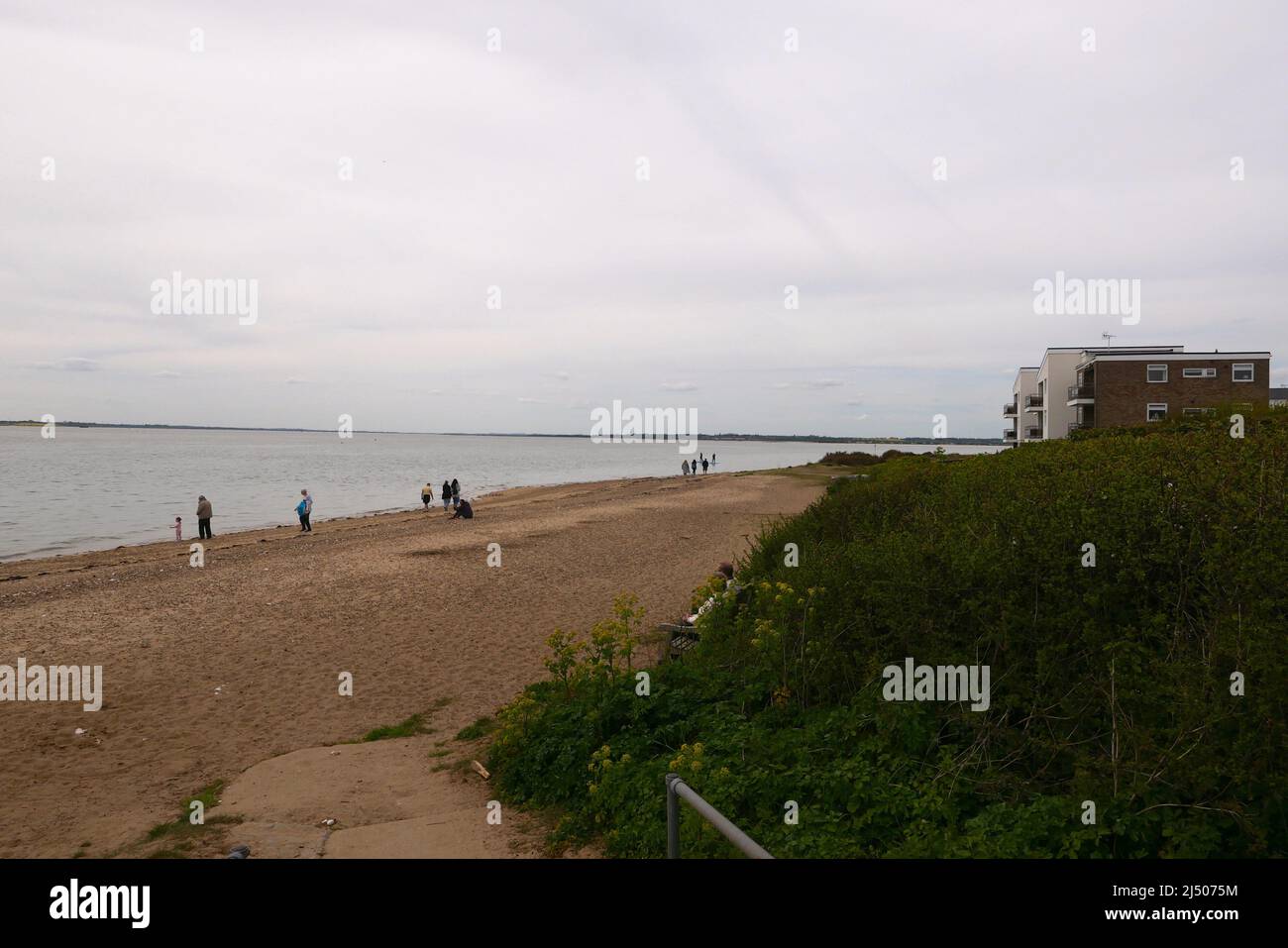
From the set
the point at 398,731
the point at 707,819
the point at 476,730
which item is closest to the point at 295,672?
the point at 398,731

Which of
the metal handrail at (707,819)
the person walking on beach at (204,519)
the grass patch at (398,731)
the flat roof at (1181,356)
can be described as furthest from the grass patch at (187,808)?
the flat roof at (1181,356)

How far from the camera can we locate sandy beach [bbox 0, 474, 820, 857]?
7453mm

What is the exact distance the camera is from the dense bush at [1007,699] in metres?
4.96

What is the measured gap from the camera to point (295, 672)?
12.8m

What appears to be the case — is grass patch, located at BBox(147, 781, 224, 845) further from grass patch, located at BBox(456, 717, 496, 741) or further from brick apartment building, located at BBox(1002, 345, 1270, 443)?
brick apartment building, located at BBox(1002, 345, 1270, 443)

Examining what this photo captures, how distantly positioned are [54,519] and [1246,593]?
48.8 meters

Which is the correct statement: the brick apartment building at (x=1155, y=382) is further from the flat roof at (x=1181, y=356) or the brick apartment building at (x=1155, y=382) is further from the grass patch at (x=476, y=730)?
the grass patch at (x=476, y=730)

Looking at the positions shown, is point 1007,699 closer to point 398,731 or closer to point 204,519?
point 398,731

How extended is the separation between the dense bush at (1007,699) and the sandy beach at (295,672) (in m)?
1.52

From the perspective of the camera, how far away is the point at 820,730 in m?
6.96

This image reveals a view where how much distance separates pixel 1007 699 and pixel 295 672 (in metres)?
11.0
